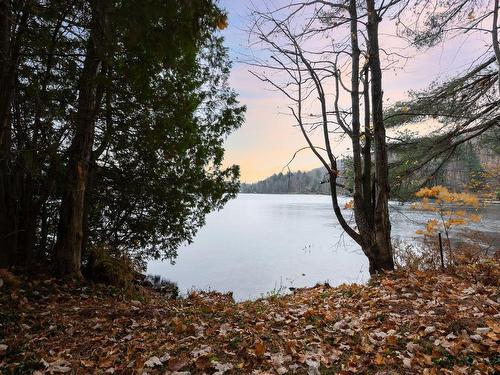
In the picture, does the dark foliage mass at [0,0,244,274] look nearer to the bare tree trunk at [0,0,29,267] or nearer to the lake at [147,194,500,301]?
the bare tree trunk at [0,0,29,267]

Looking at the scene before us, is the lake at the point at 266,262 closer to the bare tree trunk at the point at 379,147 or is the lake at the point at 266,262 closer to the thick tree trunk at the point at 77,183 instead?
the bare tree trunk at the point at 379,147

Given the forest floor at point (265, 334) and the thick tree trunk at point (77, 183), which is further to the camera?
the thick tree trunk at point (77, 183)

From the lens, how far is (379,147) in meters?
6.27

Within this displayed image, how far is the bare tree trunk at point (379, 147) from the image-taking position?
6.25m

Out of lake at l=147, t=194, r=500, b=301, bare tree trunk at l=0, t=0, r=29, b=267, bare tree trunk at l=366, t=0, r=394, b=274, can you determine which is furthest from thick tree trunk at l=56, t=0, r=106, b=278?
bare tree trunk at l=366, t=0, r=394, b=274

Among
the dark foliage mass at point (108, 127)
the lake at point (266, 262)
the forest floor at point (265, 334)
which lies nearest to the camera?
the forest floor at point (265, 334)

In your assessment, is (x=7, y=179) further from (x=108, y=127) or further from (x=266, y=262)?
(x=266, y=262)

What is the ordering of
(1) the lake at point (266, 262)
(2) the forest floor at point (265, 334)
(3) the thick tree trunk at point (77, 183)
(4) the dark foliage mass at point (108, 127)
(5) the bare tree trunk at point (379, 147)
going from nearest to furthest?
(2) the forest floor at point (265, 334) → (4) the dark foliage mass at point (108, 127) → (3) the thick tree trunk at point (77, 183) → (5) the bare tree trunk at point (379, 147) → (1) the lake at point (266, 262)

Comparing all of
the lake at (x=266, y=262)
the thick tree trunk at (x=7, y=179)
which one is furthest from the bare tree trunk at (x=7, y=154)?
the lake at (x=266, y=262)

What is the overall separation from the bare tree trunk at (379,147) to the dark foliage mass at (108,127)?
3161 millimetres

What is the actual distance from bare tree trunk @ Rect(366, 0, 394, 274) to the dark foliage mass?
3161mm

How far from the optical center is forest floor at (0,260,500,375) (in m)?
2.84

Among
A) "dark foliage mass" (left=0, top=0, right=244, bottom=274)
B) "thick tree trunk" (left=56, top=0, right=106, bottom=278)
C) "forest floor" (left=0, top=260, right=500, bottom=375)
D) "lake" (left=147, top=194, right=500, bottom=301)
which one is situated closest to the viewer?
"forest floor" (left=0, top=260, right=500, bottom=375)

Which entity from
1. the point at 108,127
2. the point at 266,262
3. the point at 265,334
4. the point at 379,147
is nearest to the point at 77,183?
the point at 108,127
